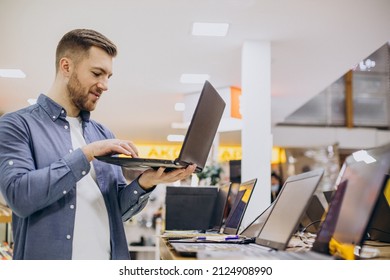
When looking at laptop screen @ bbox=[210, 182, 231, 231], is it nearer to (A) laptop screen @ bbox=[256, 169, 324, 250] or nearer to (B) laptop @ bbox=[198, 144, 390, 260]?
(A) laptop screen @ bbox=[256, 169, 324, 250]

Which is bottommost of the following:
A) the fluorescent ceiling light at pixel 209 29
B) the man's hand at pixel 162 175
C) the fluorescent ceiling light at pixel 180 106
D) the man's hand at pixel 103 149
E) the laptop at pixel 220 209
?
the laptop at pixel 220 209

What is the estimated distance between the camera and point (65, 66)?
1438mm

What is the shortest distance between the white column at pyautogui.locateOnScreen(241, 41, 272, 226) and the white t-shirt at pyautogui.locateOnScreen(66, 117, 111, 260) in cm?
275

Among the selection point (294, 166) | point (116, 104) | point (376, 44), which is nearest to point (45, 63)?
point (116, 104)

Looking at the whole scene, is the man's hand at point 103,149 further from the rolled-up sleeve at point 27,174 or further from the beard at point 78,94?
the beard at point 78,94

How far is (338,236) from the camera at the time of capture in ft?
3.45

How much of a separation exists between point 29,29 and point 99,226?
96.7 inches

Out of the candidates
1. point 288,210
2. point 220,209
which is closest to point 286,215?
point 288,210

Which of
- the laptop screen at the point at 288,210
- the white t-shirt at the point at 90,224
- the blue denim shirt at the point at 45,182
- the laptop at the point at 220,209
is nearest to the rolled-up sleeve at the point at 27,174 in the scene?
the blue denim shirt at the point at 45,182

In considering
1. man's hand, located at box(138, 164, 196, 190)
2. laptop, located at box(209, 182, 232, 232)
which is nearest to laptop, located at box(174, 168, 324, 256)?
man's hand, located at box(138, 164, 196, 190)

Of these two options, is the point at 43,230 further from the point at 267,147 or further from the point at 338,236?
the point at 267,147

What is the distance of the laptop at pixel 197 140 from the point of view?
4.21 ft

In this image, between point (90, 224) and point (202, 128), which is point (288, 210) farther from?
point (90, 224)

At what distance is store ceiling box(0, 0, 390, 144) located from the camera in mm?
2807
